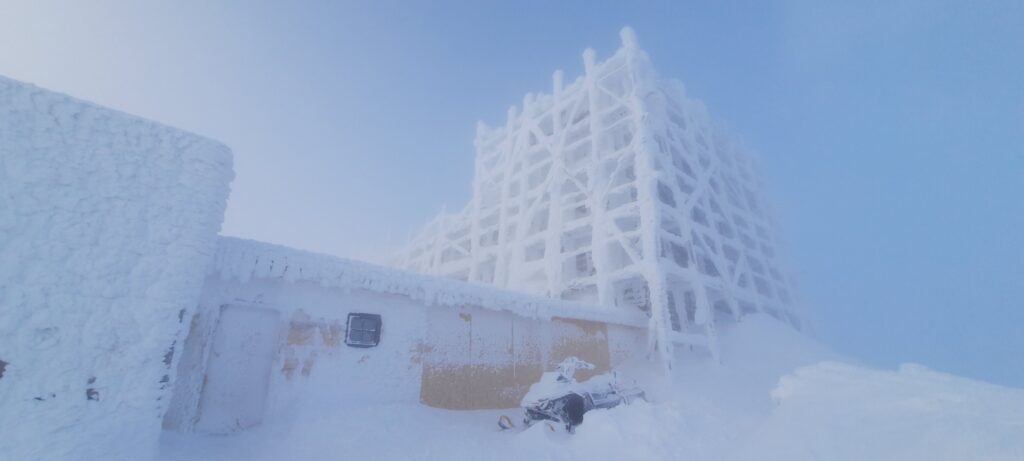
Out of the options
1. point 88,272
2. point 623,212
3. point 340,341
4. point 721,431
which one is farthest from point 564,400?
point 623,212

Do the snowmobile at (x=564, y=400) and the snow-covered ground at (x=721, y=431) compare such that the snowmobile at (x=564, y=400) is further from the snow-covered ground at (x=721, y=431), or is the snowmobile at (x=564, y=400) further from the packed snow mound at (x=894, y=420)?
the packed snow mound at (x=894, y=420)

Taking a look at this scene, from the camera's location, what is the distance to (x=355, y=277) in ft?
32.1

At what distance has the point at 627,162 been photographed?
68.6 feet

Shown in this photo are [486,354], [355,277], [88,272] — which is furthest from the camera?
[486,354]

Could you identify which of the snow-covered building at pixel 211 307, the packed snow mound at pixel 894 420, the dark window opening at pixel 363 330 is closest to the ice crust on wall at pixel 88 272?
the snow-covered building at pixel 211 307

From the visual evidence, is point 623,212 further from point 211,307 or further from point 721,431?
point 211,307

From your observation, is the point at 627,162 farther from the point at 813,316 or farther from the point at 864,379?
the point at 813,316

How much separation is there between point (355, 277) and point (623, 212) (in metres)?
13.0

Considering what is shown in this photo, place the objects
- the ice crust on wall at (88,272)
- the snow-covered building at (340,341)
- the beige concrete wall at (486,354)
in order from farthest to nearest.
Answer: the beige concrete wall at (486,354) < the snow-covered building at (340,341) < the ice crust on wall at (88,272)

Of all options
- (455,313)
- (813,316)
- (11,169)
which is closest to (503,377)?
(455,313)

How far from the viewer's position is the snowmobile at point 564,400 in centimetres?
951

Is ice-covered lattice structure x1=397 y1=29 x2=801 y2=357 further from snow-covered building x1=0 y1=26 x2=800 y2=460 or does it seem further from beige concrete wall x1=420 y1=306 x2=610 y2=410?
beige concrete wall x1=420 y1=306 x2=610 y2=410

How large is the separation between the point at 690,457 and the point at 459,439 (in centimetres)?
449

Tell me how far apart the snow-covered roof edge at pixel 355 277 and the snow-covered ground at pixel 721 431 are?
2.57m
